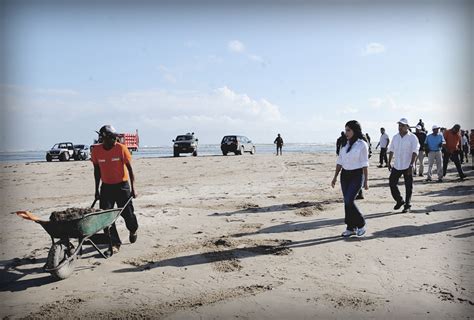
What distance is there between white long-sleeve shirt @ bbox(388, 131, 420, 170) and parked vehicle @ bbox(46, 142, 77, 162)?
95.7 ft

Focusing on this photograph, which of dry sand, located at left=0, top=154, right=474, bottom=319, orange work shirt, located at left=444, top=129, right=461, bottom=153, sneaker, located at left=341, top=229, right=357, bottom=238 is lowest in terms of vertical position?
dry sand, located at left=0, top=154, right=474, bottom=319

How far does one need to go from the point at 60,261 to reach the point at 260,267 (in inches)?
104

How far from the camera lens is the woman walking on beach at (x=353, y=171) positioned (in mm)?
5746

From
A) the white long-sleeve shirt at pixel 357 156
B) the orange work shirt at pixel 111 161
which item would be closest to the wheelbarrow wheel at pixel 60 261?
the orange work shirt at pixel 111 161

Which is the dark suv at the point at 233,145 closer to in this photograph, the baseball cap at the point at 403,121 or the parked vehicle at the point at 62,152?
the parked vehicle at the point at 62,152

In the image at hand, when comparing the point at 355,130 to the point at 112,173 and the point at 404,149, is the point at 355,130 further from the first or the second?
the point at 112,173

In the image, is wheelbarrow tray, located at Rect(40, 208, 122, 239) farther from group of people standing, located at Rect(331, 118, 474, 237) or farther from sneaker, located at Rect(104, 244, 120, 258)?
group of people standing, located at Rect(331, 118, 474, 237)

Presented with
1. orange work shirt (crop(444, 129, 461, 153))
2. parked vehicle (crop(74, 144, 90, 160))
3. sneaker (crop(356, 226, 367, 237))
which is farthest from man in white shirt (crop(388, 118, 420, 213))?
parked vehicle (crop(74, 144, 90, 160))

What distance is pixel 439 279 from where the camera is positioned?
4.14m

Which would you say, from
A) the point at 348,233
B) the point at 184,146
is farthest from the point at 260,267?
the point at 184,146

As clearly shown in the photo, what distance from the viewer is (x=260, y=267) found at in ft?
15.2

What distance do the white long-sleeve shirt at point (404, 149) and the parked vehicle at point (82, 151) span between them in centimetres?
3048

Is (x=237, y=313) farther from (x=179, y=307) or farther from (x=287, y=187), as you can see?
(x=287, y=187)

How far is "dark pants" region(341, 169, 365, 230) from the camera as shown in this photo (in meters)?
5.76
